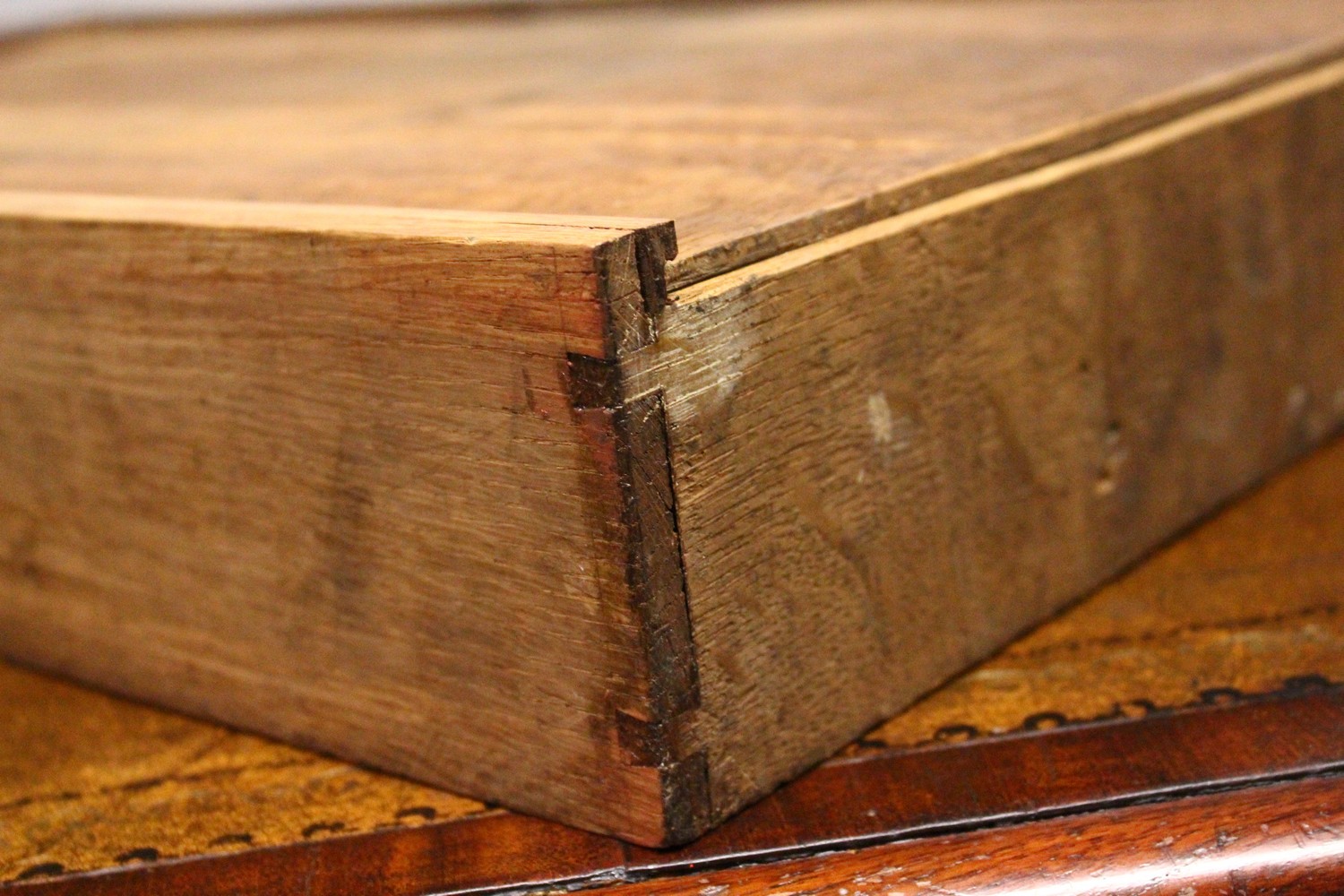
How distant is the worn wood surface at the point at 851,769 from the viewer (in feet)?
2.20

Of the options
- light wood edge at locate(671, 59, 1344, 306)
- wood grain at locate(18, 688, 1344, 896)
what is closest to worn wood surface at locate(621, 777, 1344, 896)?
wood grain at locate(18, 688, 1344, 896)

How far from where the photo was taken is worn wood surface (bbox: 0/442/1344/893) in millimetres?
670

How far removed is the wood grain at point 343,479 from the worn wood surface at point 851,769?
23 millimetres

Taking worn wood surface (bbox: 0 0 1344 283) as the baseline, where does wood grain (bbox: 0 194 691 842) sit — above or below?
below

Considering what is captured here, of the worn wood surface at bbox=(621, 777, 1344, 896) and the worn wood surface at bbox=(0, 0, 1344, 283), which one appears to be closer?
the worn wood surface at bbox=(621, 777, 1344, 896)

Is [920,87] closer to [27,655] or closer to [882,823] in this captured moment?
[882,823]

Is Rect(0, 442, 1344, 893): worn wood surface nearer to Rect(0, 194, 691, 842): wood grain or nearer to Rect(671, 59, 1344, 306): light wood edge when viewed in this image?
Rect(0, 194, 691, 842): wood grain

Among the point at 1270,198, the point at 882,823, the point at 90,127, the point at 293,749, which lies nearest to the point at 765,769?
the point at 882,823

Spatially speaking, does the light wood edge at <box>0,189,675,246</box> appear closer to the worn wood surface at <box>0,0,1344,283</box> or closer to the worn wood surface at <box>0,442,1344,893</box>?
the worn wood surface at <box>0,0,1344,283</box>

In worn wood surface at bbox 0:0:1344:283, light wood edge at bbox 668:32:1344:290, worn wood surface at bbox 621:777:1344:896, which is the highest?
worn wood surface at bbox 0:0:1344:283

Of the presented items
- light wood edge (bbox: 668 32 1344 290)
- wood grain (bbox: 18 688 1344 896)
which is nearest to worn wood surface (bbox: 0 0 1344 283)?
light wood edge (bbox: 668 32 1344 290)

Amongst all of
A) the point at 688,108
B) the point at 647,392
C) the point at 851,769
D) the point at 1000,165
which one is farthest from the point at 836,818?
the point at 688,108

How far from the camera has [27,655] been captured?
899 millimetres

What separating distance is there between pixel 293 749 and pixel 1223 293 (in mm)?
544
